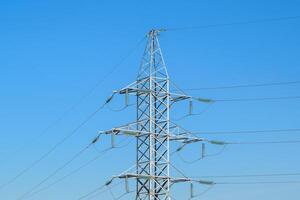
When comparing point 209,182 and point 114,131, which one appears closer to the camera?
point 114,131

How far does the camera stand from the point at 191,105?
59125mm

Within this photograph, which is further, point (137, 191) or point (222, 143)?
point (222, 143)

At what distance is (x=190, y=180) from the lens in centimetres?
5834

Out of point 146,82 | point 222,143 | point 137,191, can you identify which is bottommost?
point 137,191

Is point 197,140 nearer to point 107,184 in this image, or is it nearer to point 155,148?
point 155,148

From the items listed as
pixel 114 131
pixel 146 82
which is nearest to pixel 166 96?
pixel 146 82

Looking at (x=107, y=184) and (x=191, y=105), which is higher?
(x=191, y=105)

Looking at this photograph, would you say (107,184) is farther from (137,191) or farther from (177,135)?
(177,135)

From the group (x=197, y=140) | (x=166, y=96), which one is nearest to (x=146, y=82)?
(x=166, y=96)

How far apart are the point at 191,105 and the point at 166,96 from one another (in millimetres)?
2206

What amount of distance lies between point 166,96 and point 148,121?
2.83 meters

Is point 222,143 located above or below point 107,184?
above

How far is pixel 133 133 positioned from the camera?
56656 millimetres

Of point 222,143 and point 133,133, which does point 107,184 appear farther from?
point 222,143
